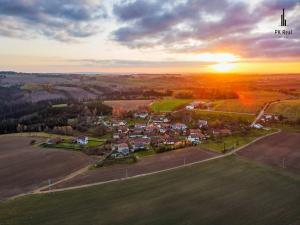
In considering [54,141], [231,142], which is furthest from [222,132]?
[54,141]

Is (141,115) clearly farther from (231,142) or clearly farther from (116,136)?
(231,142)

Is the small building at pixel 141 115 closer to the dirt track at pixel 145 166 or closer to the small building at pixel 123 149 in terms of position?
the small building at pixel 123 149

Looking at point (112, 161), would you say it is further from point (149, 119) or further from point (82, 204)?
point (149, 119)

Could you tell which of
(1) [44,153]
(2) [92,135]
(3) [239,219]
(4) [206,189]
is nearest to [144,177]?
(4) [206,189]

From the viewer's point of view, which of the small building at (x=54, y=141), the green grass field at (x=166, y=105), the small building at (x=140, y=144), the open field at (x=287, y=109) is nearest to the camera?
the small building at (x=140, y=144)

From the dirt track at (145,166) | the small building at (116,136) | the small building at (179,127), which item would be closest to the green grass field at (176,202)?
the dirt track at (145,166)

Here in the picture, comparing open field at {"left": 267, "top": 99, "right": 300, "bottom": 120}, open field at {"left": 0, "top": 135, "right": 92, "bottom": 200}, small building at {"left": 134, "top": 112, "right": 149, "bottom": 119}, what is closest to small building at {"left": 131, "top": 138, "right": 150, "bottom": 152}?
open field at {"left": 0, "top": 135, "right": 92, "bottom": 200}
